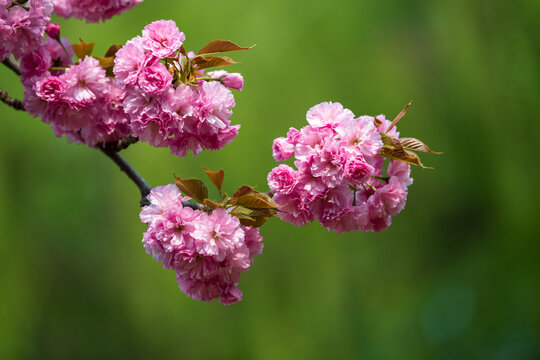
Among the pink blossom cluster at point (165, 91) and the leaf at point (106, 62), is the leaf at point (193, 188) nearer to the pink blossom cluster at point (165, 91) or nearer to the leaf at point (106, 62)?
the pink blossom cluster at point (165, 91)

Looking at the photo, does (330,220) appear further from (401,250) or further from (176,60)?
(401,250)

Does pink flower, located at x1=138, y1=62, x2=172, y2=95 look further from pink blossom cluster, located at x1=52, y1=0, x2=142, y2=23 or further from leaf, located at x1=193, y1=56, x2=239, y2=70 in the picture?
pink blossom cluster, located at x1=52, y1=0, x2=142, y2=23

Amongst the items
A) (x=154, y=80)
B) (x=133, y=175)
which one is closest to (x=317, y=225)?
(x=133, y=175)

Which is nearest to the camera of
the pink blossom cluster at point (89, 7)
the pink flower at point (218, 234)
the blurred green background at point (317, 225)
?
the pink flower at point (218, 234)

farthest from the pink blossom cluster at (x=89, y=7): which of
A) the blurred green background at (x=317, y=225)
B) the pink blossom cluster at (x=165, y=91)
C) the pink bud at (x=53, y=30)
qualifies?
the blurred green background at (x=317, y=225)

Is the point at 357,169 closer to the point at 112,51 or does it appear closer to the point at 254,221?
the point at 254,221

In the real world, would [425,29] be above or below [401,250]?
above

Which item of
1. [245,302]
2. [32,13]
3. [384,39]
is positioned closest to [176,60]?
[32,13]
